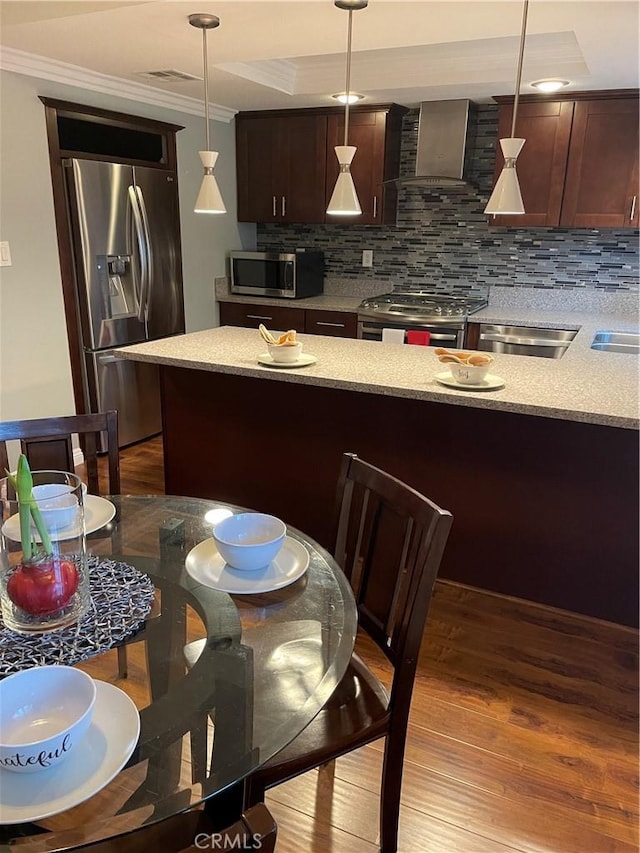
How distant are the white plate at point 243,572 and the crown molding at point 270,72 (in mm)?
2892

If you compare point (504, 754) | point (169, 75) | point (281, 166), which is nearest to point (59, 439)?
point (504, 754)

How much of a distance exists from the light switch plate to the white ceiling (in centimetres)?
85

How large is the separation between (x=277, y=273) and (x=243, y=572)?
142 inches

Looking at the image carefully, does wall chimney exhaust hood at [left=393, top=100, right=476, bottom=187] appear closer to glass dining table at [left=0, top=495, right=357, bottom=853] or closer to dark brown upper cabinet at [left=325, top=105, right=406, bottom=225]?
dark brown upper cabinet at [left=325, top=105, right=406, bottom=225]

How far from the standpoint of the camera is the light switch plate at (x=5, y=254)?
128 inches

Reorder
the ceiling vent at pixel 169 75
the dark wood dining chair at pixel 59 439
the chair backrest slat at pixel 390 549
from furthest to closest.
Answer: the ceiling vent at pixel 169 75 → the dark wood dining chair at pixel 59 439 → the chair backrest slat at pixel 390 549

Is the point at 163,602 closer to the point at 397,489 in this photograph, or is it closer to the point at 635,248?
the point at 397,489

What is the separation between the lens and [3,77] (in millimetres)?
3141

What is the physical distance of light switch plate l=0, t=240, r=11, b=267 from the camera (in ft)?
10.6

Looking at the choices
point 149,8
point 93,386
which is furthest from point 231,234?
point 149,8

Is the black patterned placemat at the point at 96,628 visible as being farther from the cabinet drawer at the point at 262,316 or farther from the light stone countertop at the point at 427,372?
the cabinet drawer at the point at 262,316

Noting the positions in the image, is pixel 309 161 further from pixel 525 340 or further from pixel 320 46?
pixel 525 340

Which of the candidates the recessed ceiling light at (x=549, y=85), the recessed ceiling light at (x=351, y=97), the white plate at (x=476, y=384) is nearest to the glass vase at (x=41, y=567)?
the white plate at (x=476, y=384)

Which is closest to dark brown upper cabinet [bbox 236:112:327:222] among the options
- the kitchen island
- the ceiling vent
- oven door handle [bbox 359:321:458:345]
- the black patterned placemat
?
oven door handle [bbox 359:321:458:345]
